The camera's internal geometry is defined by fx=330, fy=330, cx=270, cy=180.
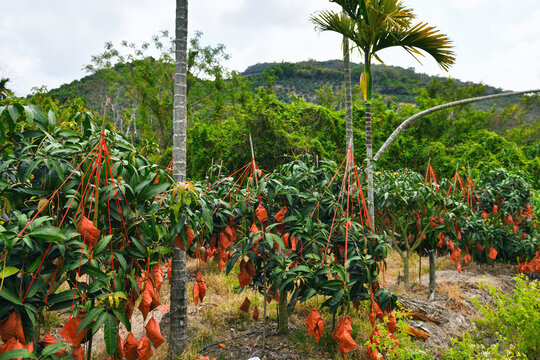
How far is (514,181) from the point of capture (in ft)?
20.3

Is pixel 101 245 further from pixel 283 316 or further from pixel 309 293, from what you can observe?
pixel 283 316

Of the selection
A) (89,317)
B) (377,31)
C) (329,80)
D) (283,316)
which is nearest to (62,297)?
(89,317)

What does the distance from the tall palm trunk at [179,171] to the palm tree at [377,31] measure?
5.54 ft

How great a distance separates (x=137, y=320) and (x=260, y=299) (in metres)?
1.53

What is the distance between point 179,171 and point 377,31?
2.55 metres

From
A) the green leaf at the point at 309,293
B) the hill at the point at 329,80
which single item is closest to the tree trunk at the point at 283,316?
the green leaf at the point at 309,293

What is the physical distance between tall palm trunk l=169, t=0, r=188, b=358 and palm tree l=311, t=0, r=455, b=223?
1.69m

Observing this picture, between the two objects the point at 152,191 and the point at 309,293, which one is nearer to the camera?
the point at 152,191

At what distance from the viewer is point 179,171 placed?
9.59 feet

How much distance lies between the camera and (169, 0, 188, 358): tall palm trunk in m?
2.87

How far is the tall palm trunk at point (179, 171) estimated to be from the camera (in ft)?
9.41

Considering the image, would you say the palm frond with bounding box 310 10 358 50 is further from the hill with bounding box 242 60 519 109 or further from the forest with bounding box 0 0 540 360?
the hill with bounding box 242 60 519 109

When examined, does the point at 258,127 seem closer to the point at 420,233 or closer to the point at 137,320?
the point at 420,233

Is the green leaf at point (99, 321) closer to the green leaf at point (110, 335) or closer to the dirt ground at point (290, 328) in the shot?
the green leaf at point (110, 335)
